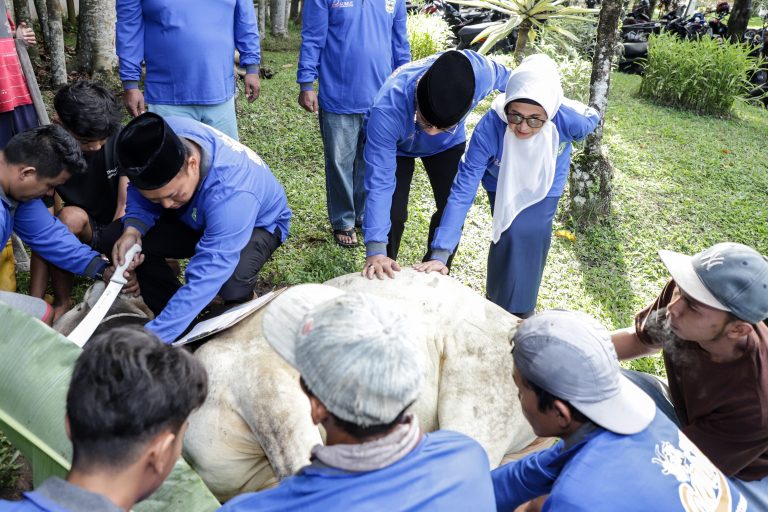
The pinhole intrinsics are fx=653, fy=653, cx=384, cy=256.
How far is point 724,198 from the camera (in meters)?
6.51

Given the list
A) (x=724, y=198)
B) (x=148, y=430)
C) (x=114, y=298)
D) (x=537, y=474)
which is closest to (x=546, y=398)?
(x=537, y=474)

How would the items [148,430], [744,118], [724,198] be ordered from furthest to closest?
1. [744,118]
2. [724,198]
3. [148,430]

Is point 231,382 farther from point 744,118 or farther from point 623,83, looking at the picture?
point 623,83

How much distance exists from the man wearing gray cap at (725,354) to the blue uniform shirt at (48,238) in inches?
113

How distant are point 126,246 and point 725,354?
2.86m

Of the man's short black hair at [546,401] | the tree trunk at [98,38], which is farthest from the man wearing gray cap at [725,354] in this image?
the tree trunk at [98,38]

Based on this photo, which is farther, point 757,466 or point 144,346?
point 757,466

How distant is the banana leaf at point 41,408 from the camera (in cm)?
222

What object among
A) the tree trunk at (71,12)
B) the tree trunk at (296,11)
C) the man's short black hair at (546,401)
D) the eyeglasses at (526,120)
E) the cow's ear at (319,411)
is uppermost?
the eyeglasses at (526,120)

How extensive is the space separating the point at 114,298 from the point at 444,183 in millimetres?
2249

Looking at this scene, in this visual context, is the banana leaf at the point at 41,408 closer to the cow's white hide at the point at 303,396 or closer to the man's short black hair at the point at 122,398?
the cow's white hide at the point at 303,396

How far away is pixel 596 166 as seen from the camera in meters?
5.53

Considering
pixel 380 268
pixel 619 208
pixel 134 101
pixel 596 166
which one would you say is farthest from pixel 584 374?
pixel 619 208

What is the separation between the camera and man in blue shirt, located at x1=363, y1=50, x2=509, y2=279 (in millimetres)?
3330
